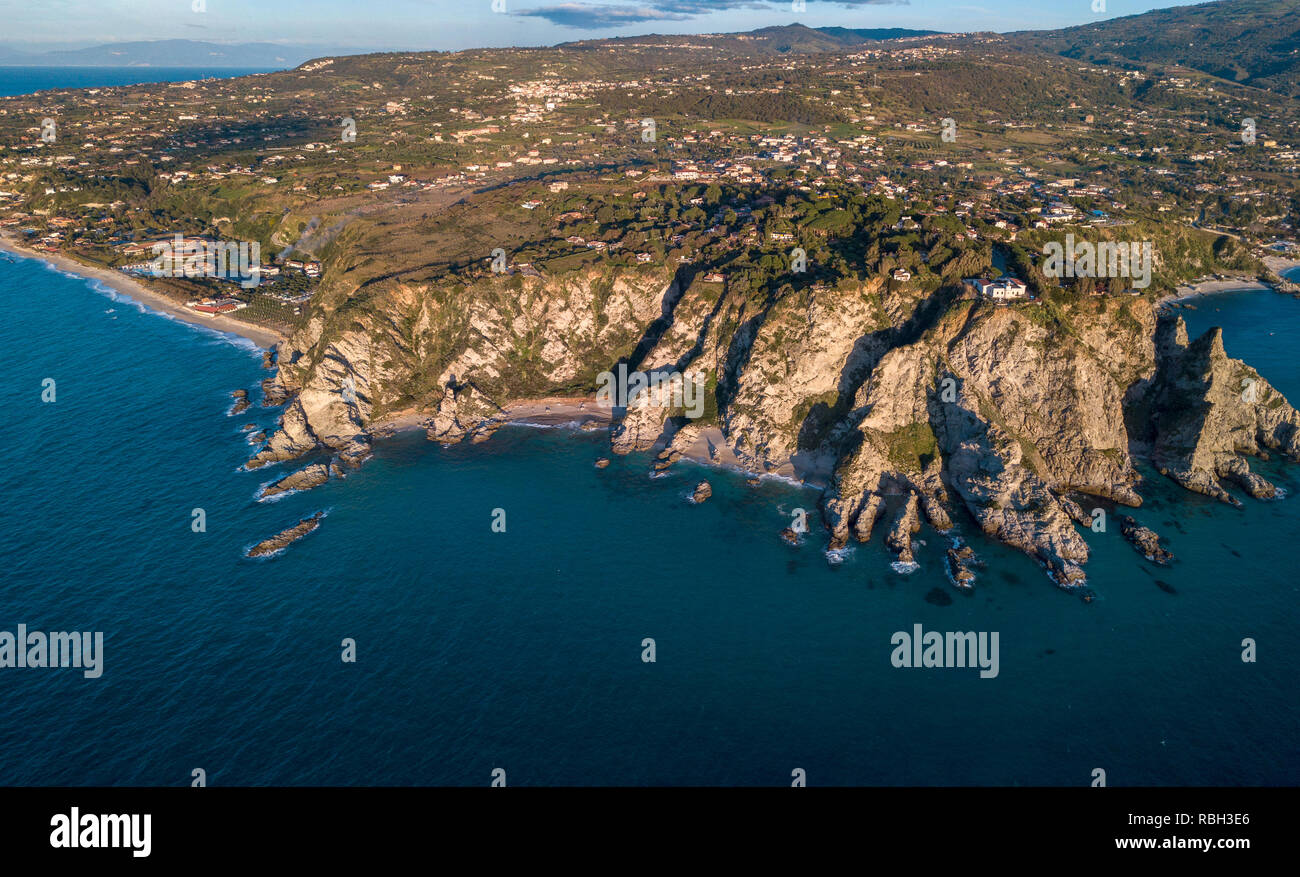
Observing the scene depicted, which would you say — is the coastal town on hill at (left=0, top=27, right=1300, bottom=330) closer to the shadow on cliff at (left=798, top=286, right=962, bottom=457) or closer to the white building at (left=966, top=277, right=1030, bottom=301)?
the white building at (left=966, top=277, right=1030, bottom=301)

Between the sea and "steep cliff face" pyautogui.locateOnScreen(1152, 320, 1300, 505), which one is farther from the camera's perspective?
"steep cliff face" pyautogui.locateOnScreen(1152, 320, 1300, 505)

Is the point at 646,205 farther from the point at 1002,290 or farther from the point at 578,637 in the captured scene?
the point at 578,637

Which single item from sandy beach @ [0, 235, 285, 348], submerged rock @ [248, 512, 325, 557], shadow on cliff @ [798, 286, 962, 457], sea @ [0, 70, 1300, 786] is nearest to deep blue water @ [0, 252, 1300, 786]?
sea @ [0, 70, 1300, 786]

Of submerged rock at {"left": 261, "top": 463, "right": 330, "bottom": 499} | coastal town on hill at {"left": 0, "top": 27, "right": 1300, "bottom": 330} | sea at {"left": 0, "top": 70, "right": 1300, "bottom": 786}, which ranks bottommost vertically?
sea at {"left": 0, "top": 70, "right": 1300, "bottom": 786}

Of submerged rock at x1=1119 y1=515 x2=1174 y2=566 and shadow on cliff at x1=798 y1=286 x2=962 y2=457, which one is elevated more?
shadow on cliff at x1=798 y1=286 x2=962 y2=457

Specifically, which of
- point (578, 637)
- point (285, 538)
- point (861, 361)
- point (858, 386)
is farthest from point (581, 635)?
point (861, 361)

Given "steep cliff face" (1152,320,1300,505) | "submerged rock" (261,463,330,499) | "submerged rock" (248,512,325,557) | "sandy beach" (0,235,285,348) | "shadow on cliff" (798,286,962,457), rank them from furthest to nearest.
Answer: "sandy beach" (0,235,285,348) < "shadow on cliff" (798,286,962,457) < "submerged rock" (261,463,330,499) < "steep cliff face" (1152,320,1300,505) < "submerged rock" (248,512,325,557)
